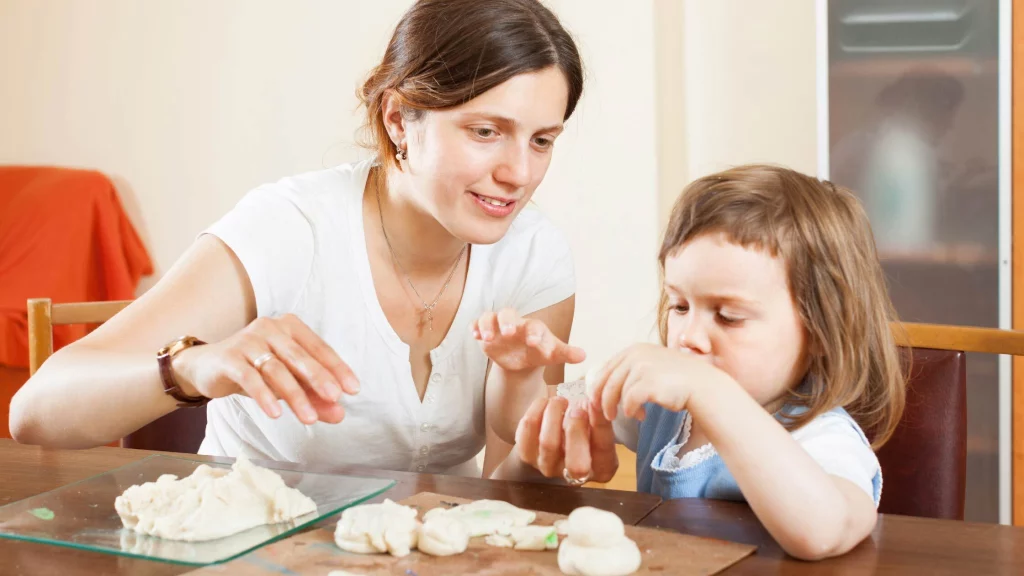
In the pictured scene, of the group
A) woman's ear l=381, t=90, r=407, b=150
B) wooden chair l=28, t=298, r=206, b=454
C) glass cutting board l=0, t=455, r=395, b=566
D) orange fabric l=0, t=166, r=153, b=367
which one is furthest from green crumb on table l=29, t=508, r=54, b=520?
orange fabric l=0, t=166, r=153, b=367

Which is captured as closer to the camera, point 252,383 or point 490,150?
point 252,383

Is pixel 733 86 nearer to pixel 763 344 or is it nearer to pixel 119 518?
pixel 763 344

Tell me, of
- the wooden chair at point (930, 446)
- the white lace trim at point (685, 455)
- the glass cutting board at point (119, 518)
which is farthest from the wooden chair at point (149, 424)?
the wooden chair at point (930, 446)

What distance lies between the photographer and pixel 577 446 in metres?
1.12

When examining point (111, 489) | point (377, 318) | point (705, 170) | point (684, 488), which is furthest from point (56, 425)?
point (705, 170)

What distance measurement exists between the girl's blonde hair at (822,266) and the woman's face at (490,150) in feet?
0.76

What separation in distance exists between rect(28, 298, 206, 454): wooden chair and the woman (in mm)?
82

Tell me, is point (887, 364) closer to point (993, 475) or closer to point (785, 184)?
point (785, 184)

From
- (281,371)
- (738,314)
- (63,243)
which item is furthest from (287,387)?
(63,243)

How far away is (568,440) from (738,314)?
9.4 inches

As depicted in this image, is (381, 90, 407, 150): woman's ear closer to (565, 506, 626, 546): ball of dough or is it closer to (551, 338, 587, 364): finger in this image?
(551, 338, 587, 364): finger

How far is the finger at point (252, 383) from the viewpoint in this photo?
1.01 meters

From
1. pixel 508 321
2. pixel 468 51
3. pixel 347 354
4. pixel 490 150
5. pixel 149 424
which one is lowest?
pixel 149 424

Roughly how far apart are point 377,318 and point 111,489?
0.54 meters
